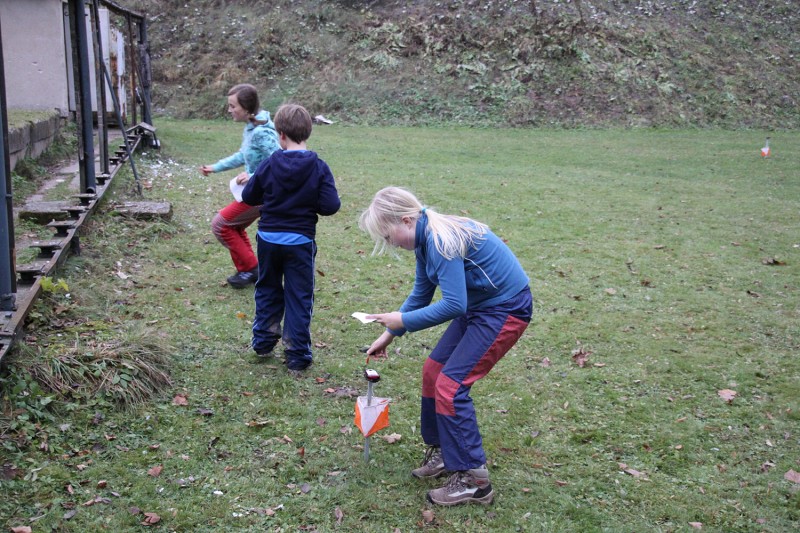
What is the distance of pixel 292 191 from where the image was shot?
15.4 ft

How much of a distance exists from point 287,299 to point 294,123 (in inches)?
46.9

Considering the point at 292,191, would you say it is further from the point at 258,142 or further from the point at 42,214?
the point at 42,214

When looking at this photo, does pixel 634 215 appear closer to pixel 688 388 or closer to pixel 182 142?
pixel 688 388

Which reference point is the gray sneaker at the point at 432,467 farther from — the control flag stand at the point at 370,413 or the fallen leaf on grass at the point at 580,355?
the fallen leaf on grass at the point at 580,355

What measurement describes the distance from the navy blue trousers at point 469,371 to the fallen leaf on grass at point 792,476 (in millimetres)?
1759

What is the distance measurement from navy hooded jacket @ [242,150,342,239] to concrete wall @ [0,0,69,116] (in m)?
9.80

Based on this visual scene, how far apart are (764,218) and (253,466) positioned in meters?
9.04

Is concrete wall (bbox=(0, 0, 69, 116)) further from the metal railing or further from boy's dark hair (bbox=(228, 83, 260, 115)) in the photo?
boy's dark hair (bbox=(228, 83, 260, 115))

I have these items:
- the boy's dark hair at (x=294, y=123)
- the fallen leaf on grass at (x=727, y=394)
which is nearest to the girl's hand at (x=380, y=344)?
the boy's dark hair at (x=294, y=123)

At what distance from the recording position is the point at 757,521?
354 centimetres

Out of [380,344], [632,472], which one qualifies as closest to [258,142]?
[380,344]

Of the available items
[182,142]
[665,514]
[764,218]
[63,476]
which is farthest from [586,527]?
[182,142]

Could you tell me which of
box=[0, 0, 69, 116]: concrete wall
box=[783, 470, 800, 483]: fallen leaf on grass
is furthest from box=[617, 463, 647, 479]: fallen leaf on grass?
box=[0, 0, 69, 116]: concrete wall

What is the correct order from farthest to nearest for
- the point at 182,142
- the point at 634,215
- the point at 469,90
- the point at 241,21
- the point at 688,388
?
the point at 241,21, the point at 469,90, the point at 182,142, the point at 634,215, the point at 688,388
